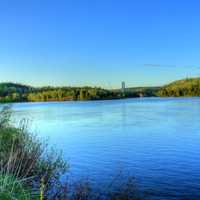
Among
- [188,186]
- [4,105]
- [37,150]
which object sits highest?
[4,105]

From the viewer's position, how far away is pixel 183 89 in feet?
601

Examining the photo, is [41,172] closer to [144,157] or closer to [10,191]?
[10,191]

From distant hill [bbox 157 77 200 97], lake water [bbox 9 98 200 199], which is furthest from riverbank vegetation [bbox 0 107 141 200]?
distant hill [bbox 157 77 200 97]

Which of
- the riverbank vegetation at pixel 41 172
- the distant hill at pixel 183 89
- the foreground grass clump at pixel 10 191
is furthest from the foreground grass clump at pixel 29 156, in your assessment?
the distant hill at pixel 183 89

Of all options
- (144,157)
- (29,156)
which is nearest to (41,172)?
(29,156)

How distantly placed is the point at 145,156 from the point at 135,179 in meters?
6.96

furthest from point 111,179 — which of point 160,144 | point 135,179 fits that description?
point 160,144

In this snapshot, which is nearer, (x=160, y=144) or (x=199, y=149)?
(x=199, y=149)

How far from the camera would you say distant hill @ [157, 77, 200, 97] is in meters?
180

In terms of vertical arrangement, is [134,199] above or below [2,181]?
below

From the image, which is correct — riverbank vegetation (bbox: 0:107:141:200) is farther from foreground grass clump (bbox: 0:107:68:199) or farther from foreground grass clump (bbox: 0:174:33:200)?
foreground grass clump (bbox: 0:174:33:200)

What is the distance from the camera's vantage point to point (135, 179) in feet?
60.0

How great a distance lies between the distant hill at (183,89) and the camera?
179750 millimetres

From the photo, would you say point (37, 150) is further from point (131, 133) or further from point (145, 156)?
point (131, 133)
